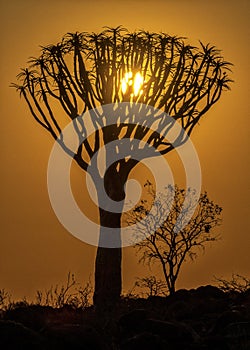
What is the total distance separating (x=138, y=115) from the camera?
11.4 metres

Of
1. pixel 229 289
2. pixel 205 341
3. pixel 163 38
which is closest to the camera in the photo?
pixel 205 341

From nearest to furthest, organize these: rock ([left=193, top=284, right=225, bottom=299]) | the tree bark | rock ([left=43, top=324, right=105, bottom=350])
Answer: rock ([left=43, top=324, right=105, bottom=350])
the tree bark
rock ([left=193, top=284, right=225, bottom=299])

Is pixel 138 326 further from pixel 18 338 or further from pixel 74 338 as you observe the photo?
pixel 18 338

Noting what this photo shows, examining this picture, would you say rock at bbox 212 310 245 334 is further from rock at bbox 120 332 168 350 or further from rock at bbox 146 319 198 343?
rock at bbox 120 332 168 350

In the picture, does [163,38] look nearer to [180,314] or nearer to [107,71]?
[107,71]

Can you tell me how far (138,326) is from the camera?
805cm

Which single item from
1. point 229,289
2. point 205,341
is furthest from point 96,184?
point 205,341

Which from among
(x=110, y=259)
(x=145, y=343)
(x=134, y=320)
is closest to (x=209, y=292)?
(x=110, y=259)

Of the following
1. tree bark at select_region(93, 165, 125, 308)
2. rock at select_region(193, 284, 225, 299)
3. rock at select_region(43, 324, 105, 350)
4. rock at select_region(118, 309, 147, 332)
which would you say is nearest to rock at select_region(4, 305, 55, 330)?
rock at select_region(118, 309, 147, 332)

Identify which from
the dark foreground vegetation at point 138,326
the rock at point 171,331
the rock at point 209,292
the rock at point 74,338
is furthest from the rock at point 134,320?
the rock at point 209,292

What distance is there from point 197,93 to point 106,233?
237 centimetres

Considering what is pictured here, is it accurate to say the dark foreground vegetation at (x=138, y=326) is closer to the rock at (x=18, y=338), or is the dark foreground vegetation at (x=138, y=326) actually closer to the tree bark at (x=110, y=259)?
the rock at (x=18, y=338)

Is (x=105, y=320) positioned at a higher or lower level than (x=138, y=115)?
lower

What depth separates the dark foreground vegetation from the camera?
23.2 ft
